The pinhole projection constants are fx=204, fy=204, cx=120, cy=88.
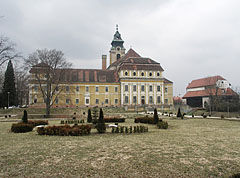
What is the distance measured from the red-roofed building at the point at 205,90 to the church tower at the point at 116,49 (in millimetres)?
25318

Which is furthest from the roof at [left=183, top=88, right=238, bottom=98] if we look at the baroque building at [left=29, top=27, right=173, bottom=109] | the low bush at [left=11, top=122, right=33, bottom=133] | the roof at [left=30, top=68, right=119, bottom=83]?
the low bush at [left=11, top=122, right=33, bottom=133]

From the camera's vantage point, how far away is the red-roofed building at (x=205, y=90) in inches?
Answer: 1940

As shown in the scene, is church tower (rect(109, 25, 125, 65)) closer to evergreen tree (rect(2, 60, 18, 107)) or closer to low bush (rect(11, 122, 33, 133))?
evergreen tree (rect(2, 60, 18, 107))

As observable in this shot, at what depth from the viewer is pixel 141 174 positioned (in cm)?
600

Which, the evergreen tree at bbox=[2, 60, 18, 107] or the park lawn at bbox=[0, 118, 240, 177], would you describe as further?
the evergreen tree at bbox=[2, 60, 18, 107]

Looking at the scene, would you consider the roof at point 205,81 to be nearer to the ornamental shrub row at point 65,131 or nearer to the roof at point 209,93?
the roof at point 209,93

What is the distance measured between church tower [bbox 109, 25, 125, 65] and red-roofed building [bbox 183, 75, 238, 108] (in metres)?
25.3

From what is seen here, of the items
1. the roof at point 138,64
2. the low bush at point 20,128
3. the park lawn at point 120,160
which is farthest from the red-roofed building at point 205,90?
the park lawn at point 120,160

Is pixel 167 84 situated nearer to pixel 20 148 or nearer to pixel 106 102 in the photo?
pixel 106 102

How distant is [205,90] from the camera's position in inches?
2041

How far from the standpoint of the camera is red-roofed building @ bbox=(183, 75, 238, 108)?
4928cm

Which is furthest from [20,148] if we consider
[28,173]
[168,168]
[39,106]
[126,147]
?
[39,106]

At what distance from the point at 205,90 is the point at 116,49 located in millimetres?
31161

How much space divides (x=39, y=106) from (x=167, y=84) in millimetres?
32656
